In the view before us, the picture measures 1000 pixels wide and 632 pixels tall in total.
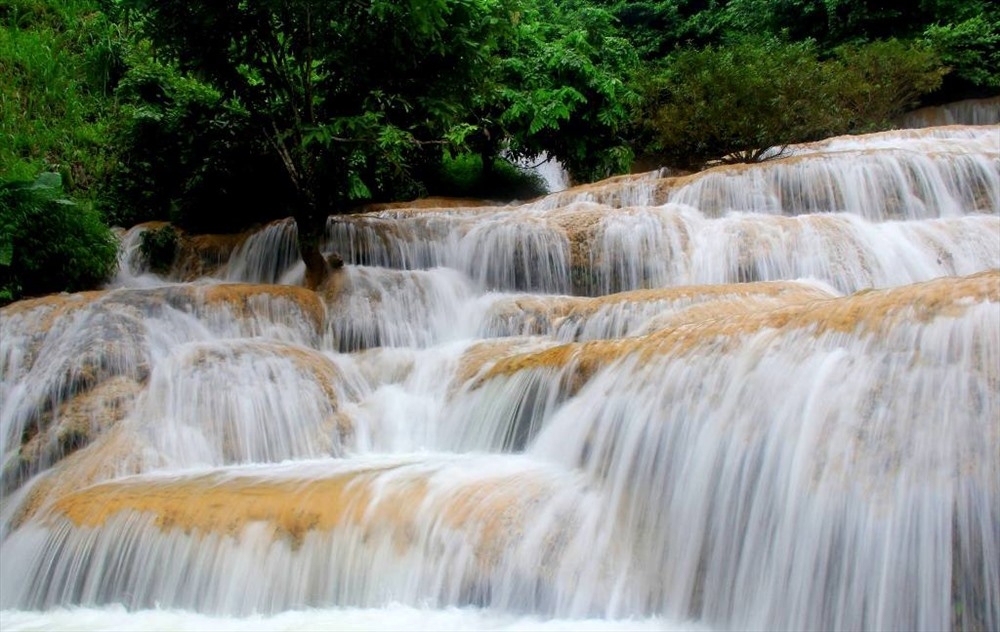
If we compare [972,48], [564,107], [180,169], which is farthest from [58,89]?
[972,48]

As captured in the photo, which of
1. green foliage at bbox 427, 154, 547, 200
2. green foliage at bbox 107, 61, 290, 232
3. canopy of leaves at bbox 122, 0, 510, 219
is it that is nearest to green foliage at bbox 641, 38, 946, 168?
green foliage at bbox 427, 154, 547, 200

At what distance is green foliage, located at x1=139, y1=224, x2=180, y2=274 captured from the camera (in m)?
10.1

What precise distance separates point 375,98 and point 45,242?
372 cm

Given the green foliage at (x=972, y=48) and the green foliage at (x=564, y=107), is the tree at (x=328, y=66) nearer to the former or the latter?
the green foliage at (x=564, y=107)

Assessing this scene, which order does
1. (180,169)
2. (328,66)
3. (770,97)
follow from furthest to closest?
(770,97) → (180,169) → (328,66)

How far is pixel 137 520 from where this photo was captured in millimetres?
4266

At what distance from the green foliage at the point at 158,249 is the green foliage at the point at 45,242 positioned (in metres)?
1.16

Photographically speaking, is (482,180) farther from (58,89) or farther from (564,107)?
(58,89)

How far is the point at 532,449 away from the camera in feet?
16.0

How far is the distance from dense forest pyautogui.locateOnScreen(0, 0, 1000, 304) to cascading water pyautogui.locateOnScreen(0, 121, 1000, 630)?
188 cm

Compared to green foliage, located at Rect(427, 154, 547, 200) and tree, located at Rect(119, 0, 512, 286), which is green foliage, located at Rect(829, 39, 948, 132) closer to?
green foliage, located at Rect(427, 154, 547, 200)

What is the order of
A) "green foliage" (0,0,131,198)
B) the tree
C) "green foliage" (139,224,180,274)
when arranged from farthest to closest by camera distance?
"green foliage" (0,0,131,198), "green foliage" (139,224,180,274), the tree

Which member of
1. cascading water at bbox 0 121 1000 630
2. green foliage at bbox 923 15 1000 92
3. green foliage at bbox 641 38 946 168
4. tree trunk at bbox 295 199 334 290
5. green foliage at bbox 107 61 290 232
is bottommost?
cascading water at bbox 0 121 1000 630

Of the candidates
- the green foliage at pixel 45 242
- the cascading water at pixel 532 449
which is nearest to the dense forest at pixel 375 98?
the green foliage at pixel 45 242
